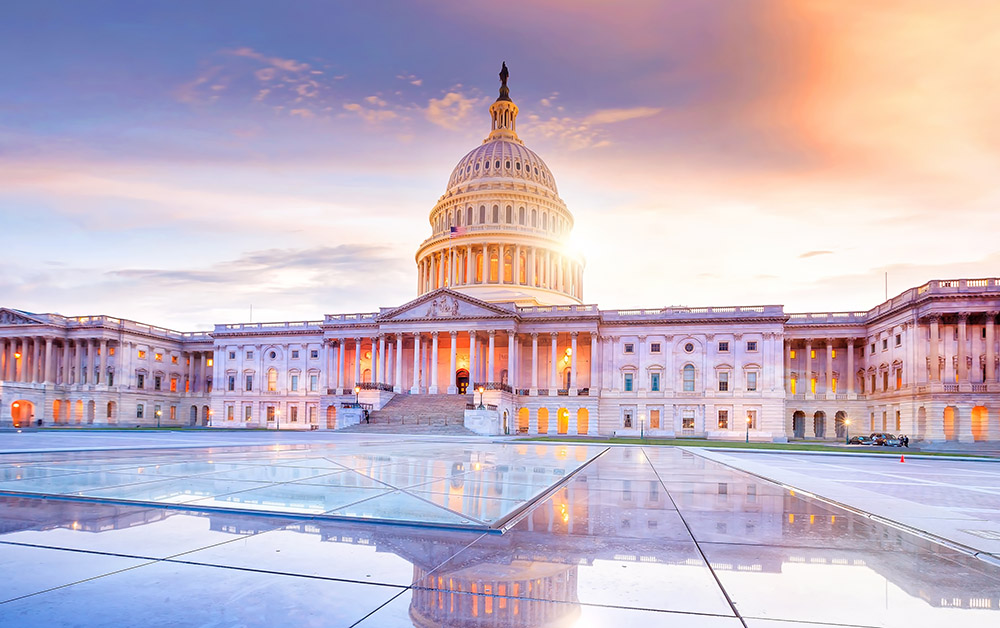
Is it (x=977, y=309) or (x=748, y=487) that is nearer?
(x=748, y=487)


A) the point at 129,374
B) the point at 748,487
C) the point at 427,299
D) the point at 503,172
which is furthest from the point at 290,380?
the point at 748,487

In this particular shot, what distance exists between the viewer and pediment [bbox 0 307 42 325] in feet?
330

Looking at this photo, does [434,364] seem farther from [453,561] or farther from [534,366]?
[453,561]

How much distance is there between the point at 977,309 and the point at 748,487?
6984 centimetres

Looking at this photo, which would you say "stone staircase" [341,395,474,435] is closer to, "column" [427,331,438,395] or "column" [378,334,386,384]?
"column" [427,331,438,395]

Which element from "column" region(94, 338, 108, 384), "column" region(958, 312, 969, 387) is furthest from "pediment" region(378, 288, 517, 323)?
"column" region(958, 312, 969, 387)

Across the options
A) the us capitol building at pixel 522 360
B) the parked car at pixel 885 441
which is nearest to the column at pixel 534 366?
the us capitol building at pixel 522 360

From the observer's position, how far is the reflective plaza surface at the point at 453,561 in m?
4.72

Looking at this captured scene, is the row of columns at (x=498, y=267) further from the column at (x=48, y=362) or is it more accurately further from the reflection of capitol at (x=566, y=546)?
the reflection of capitol at (x=566, y=546)

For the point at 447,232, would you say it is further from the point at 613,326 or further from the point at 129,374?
the point at 129,374

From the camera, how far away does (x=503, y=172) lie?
115500 millimetres

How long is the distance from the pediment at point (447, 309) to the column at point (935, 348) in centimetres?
4626

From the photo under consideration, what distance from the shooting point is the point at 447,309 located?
85.9 metres

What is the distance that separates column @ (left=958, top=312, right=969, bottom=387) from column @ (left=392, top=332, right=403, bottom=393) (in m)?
63.3
